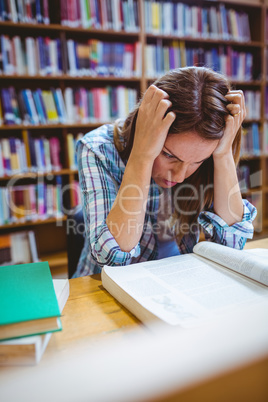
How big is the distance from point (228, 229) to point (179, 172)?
0.76 ft

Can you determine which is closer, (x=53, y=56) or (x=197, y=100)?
(x=197, y=100)

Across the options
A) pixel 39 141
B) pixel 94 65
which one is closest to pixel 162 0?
pixel 94 65

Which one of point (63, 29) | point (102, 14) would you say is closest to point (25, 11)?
point (63, 29)

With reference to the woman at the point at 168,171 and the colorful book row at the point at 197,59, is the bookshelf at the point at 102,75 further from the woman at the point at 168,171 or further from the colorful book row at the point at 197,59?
the woman at the point at 168,171

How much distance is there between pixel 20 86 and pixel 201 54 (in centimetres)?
146

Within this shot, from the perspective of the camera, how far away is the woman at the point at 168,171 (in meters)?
0.82

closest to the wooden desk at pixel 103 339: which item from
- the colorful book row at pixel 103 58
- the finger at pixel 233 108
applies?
the finger at pixel 233 108

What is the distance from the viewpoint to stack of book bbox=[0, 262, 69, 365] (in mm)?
428

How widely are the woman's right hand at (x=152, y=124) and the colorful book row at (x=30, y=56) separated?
4.84 feet

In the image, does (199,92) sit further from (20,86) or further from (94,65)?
(20,86)

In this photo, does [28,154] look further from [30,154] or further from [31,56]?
[31,56]

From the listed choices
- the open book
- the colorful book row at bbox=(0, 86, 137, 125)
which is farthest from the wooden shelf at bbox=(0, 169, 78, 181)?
the open book

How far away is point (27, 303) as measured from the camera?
1.61ft

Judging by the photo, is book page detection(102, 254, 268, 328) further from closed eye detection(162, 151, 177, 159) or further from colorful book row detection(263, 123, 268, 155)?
colorful book row detection(263, 123, 268, 155)
